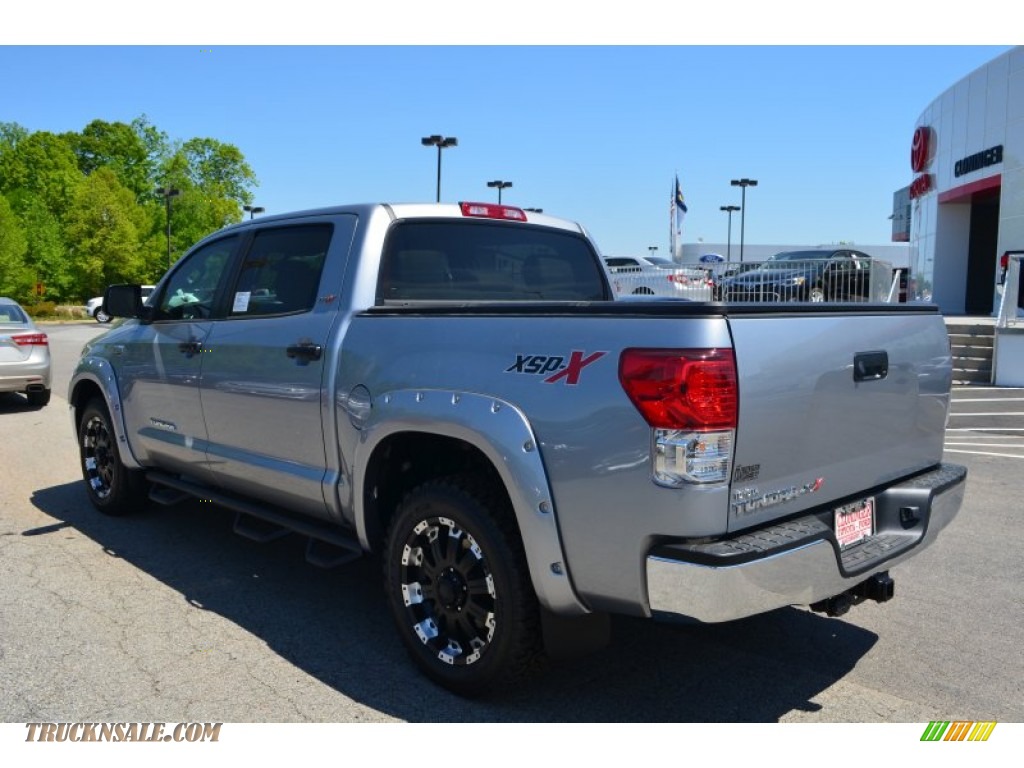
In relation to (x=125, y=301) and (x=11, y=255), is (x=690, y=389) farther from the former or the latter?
(x=11, y=255)

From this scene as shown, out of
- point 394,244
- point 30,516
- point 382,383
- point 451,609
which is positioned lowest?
point 30,516

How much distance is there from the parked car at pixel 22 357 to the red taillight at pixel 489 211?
9.17 meters

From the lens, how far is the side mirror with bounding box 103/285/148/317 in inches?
219

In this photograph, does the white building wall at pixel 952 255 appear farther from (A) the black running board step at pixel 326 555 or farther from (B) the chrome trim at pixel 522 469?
(B) the chrome trim at pixel 522 469

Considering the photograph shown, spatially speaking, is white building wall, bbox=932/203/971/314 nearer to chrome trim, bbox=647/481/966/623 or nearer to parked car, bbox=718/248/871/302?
parked car, bbox=718/248/871/302

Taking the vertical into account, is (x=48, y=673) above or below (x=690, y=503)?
below

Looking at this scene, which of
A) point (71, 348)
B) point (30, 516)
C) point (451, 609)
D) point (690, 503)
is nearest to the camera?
point (690, 503)

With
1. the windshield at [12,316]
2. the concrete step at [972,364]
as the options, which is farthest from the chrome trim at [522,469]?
the concrete step at [972,364]

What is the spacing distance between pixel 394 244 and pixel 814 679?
2745 millimetres

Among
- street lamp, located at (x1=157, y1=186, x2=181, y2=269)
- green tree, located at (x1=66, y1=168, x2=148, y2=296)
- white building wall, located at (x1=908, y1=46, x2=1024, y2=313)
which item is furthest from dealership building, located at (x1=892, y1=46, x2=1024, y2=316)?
green tree, located at (x1=66, y1=168, x2=148, y2=296)

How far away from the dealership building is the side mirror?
22135 millimetres

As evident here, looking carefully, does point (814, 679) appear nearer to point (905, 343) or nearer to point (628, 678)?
point (628, 678)

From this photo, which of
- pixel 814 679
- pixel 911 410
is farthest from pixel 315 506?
pixel 911 410

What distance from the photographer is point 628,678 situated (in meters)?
3.59
